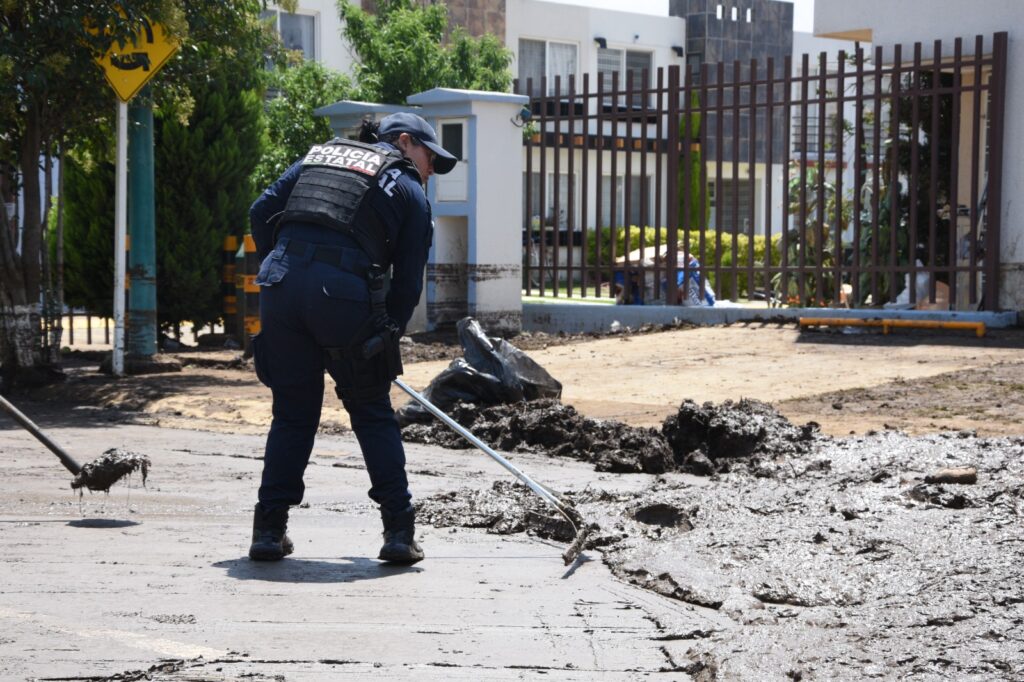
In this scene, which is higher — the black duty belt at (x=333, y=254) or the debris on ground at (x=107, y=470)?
the black duty belt at (x=333, y=254)

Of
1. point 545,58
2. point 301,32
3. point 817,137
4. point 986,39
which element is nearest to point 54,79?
point 986,39

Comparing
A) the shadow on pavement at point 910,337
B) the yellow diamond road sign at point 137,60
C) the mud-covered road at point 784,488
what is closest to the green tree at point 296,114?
the mud-covered road at point 784,488

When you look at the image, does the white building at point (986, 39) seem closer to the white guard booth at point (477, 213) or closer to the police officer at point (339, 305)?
the white guard booth at point (477, 213)

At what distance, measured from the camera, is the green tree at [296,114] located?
21484mm

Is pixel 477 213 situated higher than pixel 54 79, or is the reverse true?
pixel 54 79

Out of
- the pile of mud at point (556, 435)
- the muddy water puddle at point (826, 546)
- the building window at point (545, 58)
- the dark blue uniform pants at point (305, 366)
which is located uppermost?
the building window at point (545, 58)

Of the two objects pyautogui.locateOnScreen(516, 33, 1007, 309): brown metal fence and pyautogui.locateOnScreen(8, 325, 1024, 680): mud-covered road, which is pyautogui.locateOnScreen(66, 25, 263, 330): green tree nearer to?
pyautogui.locateOnScreen(8, 325, 1024, 680): mud-covered road

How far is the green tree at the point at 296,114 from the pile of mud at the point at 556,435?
11.3 metres

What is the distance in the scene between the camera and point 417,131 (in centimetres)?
592

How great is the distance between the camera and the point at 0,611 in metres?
4.73

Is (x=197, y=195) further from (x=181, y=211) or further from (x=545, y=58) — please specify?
(x=545, y=58)

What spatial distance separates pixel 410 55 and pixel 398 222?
57.1ft

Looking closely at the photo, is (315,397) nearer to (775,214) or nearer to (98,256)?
(98,256)

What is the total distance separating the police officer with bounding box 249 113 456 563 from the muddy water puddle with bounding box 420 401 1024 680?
99cm
